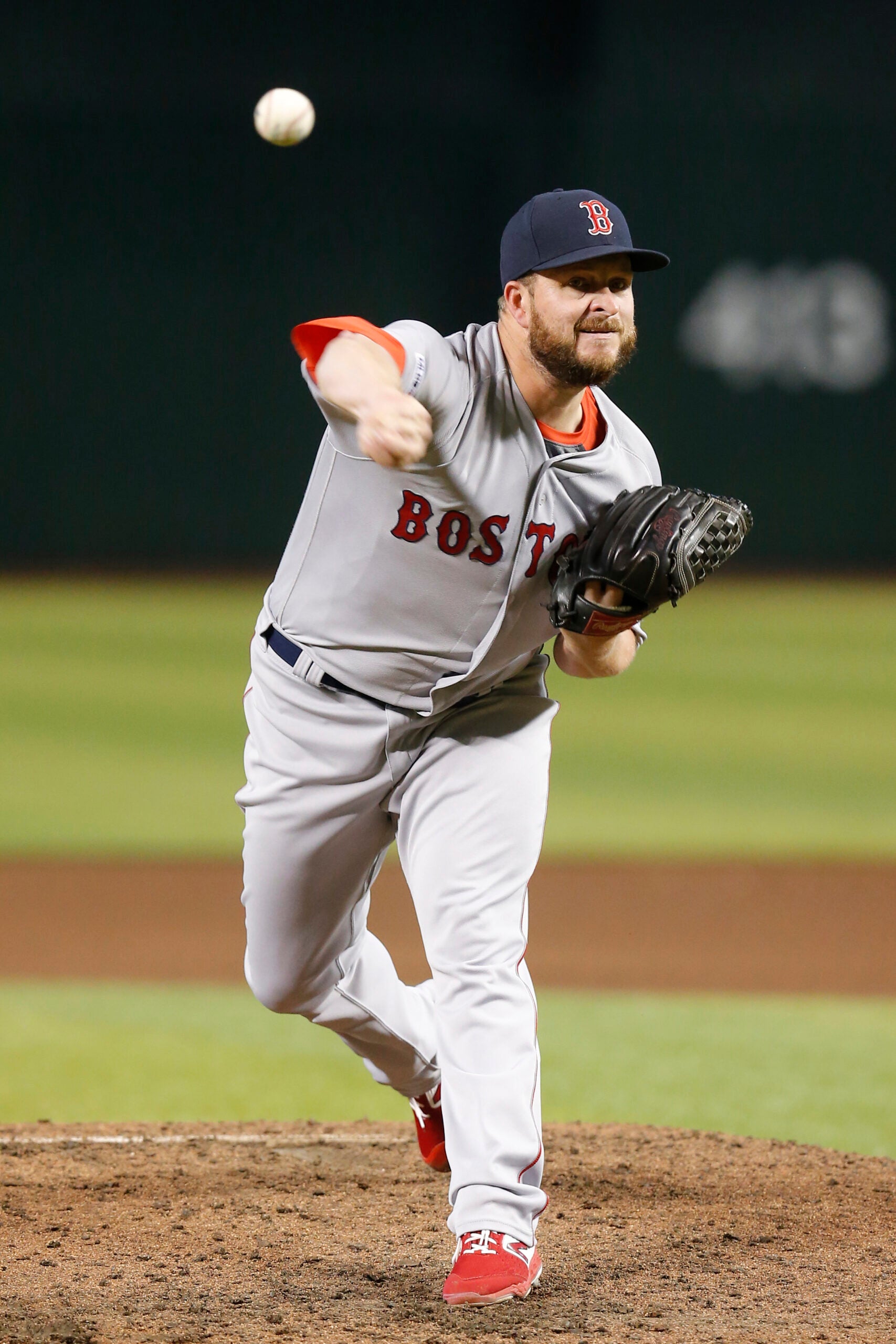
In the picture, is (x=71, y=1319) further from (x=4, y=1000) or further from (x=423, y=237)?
(x=423, y=237)

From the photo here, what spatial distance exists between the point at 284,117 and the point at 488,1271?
12.1ft

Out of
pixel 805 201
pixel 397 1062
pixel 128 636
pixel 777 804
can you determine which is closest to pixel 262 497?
pixel 128 636

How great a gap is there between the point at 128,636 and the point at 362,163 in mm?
6641

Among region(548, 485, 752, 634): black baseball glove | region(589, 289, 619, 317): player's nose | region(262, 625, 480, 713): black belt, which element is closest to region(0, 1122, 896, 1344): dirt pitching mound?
region(262, 625, 480, 713): black belt

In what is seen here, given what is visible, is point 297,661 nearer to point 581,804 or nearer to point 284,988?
point 284,988

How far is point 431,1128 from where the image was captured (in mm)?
3734

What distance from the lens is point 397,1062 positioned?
145 inches

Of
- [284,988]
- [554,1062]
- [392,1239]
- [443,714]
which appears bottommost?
[554,1062]

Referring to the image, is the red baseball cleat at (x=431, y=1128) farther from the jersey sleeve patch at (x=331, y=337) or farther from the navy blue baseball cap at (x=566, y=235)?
the navy blue baseball cap at (x=566, y=235)

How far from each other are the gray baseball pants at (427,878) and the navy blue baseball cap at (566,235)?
85cm

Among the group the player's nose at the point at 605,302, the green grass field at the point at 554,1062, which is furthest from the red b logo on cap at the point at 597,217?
the green grass field at the point at 554,1062

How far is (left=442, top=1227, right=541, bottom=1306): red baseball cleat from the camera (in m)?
2.77

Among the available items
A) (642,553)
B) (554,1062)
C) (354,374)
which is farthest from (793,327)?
(354,374)

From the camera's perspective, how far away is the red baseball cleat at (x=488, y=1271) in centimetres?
277
